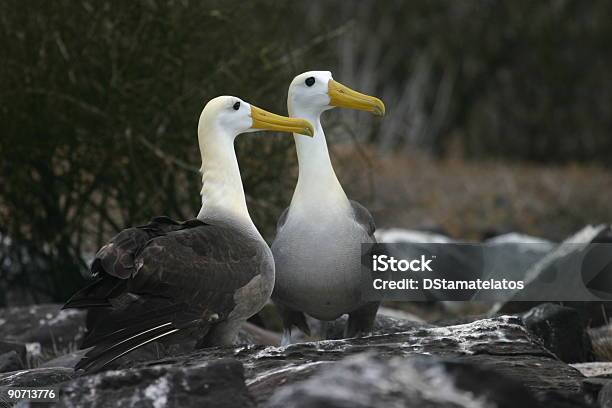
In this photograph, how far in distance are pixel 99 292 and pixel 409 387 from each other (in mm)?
1415

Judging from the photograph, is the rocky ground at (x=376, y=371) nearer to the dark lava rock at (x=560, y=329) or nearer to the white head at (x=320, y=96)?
the dark lava rock at (x=560, y=329)

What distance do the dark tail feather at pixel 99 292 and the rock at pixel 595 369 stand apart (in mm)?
1819

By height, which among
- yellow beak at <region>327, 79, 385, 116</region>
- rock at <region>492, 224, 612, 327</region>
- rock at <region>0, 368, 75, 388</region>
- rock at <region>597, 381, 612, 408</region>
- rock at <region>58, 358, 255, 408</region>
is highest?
yellow beak at <region>327, 79, 385, 116</region>

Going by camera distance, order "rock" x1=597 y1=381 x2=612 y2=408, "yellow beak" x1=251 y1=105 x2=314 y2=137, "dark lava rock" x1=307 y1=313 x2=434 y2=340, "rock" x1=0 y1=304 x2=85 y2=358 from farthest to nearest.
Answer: "rock" x1=0 y1=304 x2=85 y2=358 < "dark lava rock" x1=307 y1=313 x2=434 y2=340 < "yellow beak" x1=251 y1=105 x2=314 y2=137 < "rock" x1=597 y1=381 x2=612 y2=408

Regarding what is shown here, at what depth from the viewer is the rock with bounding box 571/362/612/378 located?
4.52 m

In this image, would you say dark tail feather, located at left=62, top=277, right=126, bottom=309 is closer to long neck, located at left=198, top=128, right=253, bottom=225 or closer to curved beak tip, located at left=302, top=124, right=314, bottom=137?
long neck, located at left=198, top=128, right=253, bottom=225

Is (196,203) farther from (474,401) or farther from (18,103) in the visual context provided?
(474,401)

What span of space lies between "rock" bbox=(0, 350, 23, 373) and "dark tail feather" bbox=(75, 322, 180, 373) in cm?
101

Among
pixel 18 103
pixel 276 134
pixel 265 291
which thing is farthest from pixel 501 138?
pixel 265 291

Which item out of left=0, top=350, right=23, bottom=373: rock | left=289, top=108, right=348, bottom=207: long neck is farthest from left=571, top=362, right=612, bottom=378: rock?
left=0, top=350, right=23, bottom=373: rock

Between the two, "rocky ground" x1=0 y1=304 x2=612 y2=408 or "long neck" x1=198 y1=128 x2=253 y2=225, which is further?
"long neck" x1=198 y1=128 x2=253 y2=225

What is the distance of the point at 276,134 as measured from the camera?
661 cm

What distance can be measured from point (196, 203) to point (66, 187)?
0.74 m

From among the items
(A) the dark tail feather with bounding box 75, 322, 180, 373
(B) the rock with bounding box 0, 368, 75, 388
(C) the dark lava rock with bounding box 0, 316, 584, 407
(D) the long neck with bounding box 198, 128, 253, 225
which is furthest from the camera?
(D) the long neck with bounding box 198, 128, 253, 225
